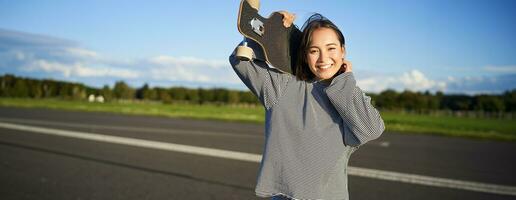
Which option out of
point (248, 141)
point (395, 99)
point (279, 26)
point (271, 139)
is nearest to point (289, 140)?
point (271, 139)

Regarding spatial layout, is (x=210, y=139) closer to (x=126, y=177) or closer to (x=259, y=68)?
(x=126, y=177)

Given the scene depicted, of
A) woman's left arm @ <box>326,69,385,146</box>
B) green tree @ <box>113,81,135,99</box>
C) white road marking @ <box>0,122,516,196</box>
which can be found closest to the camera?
woman's left arm @ <box>326,69,385,146</box>

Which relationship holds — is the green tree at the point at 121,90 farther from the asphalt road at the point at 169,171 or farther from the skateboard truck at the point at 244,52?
the skateboard truck at the point at 244,52

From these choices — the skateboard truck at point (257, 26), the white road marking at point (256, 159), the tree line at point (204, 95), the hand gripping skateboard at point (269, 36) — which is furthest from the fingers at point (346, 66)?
the tree line at point (204, 95)

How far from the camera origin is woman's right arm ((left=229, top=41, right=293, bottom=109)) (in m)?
1.99

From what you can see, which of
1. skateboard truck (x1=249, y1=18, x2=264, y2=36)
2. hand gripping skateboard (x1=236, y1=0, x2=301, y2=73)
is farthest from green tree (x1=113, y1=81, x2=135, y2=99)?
skateboard truck (x1=249, y1=18, x2=264, y2=36)

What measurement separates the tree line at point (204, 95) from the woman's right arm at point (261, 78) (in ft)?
247

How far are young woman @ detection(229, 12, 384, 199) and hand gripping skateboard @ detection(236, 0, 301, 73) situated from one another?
55 mm

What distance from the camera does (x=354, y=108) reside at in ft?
6.11

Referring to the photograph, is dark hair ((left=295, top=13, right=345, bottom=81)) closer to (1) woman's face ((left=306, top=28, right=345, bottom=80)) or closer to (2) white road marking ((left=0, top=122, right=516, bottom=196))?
(1) woman's face ((left=306, top=28, right=345, bottom=80))

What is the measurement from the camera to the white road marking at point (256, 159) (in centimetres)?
608

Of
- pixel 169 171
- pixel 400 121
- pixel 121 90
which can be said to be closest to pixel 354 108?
pixel 169 171

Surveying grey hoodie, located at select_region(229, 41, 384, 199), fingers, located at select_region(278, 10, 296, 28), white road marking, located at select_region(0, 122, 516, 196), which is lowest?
white road marking, located at select_region(0, 122, 516, 196)

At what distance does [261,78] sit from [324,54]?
319mm
